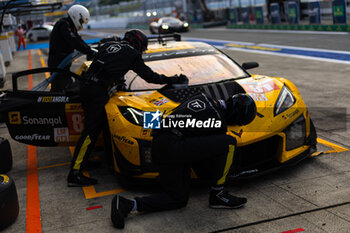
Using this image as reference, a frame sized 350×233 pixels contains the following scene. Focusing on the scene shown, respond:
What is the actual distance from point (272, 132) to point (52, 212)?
223cm

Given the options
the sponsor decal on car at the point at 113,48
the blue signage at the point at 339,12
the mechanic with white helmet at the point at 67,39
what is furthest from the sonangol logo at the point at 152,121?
the blue signage at the point at 339,12

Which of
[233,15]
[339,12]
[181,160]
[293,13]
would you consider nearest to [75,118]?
[181,160]

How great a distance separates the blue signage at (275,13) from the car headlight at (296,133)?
2738cm

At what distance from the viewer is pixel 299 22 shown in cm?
2884

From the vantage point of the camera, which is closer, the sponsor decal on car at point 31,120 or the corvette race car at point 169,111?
the corvette race car at point 169,111

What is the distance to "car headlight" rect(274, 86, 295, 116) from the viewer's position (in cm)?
467

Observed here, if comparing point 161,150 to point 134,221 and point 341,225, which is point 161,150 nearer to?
point 134,221

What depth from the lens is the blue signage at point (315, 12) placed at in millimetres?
26050

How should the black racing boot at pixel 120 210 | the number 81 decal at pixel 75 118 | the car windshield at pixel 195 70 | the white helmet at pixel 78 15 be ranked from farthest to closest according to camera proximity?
1. the white helmet at pixel 78 15
2. the car windshield at pixel 195 70
3. the number 81 decal at pixel 75 118
4. the black racing boot at pixel 120 210

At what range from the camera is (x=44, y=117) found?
523cm

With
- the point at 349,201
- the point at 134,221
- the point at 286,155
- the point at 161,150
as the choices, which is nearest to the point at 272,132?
the point at 286,155

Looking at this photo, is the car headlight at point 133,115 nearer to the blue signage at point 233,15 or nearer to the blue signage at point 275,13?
the blue signage at point 275,13

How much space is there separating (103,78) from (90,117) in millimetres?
437

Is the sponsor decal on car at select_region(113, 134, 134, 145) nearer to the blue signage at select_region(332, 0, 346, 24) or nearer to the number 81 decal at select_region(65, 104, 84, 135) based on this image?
the number 81 decal at select_region(65, 104, 84, 135)
